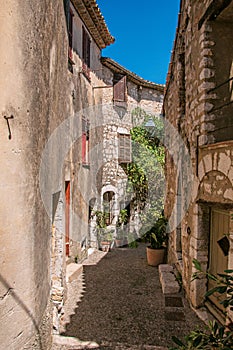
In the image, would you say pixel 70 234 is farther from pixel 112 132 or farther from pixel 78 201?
pixel 112 132

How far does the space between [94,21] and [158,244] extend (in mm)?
7479

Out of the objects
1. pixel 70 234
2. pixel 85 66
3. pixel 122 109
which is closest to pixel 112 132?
pixel 122 109

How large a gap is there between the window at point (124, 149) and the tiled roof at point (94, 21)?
12.6ft

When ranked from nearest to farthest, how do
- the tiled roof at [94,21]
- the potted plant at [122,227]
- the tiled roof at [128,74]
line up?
the tiled roof at [94,21] < the tiled roof at [128,74] < the potted plant at [122,227]

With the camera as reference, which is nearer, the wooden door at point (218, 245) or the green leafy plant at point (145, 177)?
the wooden door at point (218, 245)

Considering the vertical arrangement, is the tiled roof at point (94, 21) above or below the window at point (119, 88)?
above

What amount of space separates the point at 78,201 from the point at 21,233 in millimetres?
6236

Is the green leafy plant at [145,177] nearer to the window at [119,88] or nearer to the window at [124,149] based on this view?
the window at [124,149]

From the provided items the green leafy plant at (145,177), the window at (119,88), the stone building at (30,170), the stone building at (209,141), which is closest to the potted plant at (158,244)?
the stone building at (209,141)

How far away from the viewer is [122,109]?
44.8 ft

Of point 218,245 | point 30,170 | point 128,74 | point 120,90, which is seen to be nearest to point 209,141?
point 218,245

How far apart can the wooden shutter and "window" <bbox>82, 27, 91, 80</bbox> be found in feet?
8.80

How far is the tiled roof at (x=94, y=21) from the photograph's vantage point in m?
8.84

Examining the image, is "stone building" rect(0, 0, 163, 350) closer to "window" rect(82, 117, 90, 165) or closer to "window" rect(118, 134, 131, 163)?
"window" rect(82, 117, 90, 165)
